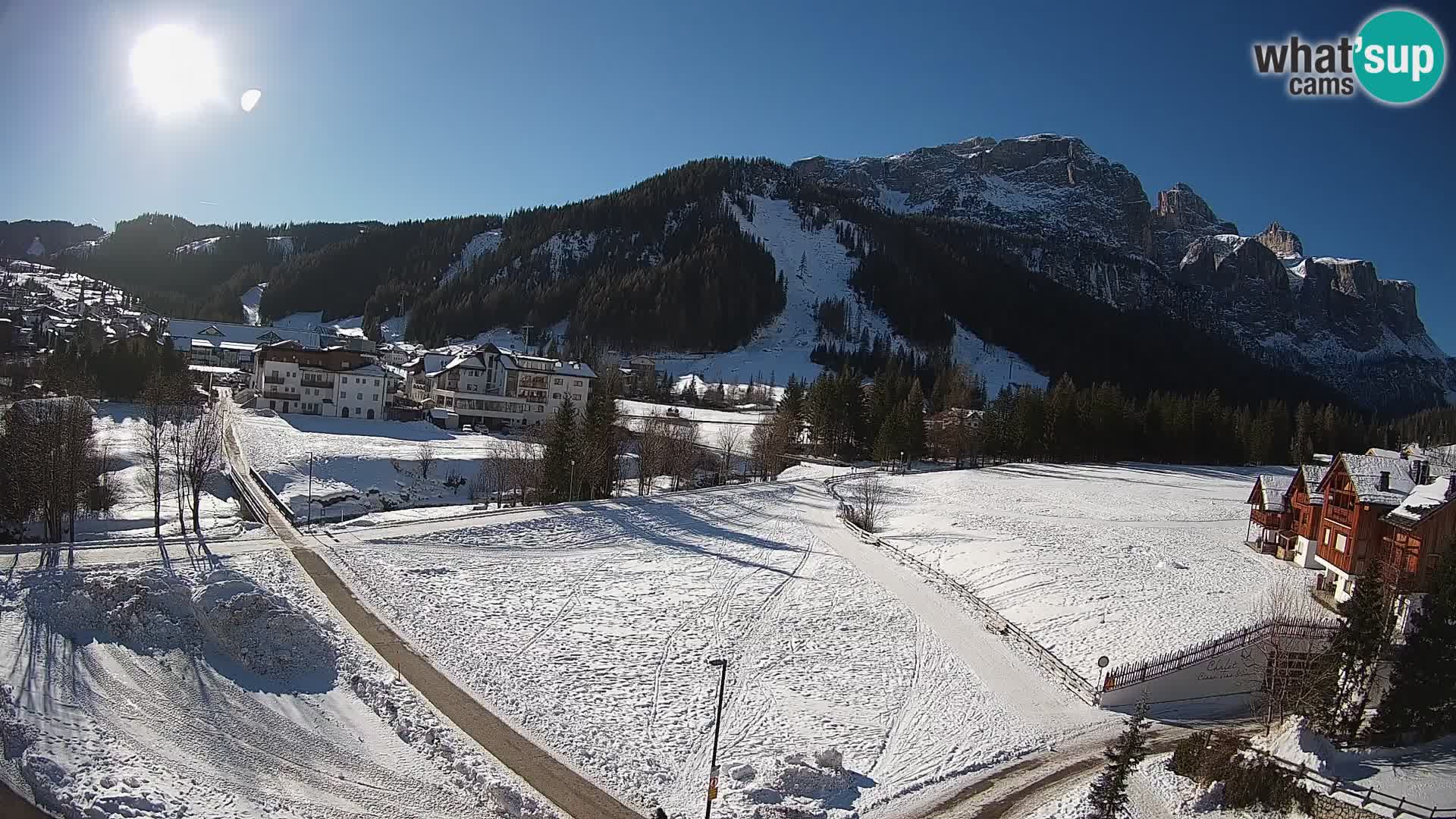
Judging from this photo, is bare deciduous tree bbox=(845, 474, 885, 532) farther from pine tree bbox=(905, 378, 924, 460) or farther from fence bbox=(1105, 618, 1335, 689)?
fence bbox=(1105, 618, 1335, 689)

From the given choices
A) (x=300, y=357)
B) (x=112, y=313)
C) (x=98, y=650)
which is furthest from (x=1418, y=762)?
(x=112, y=313)

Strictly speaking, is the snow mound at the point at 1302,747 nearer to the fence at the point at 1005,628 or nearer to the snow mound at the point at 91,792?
the fence at the point at 1005,628

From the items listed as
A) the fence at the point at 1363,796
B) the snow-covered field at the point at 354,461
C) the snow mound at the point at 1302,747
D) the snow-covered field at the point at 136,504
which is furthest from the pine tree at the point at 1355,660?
the snow-covered field at the point at 354,461

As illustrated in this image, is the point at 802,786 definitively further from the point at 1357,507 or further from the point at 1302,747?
the point at 1357,507

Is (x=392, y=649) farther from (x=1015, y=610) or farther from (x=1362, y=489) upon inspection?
(x=1362, y=489)

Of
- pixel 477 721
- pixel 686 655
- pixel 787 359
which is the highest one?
pixel 787 359

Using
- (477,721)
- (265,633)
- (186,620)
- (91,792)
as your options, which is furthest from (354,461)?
(91,792)

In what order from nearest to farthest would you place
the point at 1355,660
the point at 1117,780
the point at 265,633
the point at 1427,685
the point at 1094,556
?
the point at 1117,780, the point at 1427,685, the point at 1355,660, the point at 265,633, the point at 1094,556
